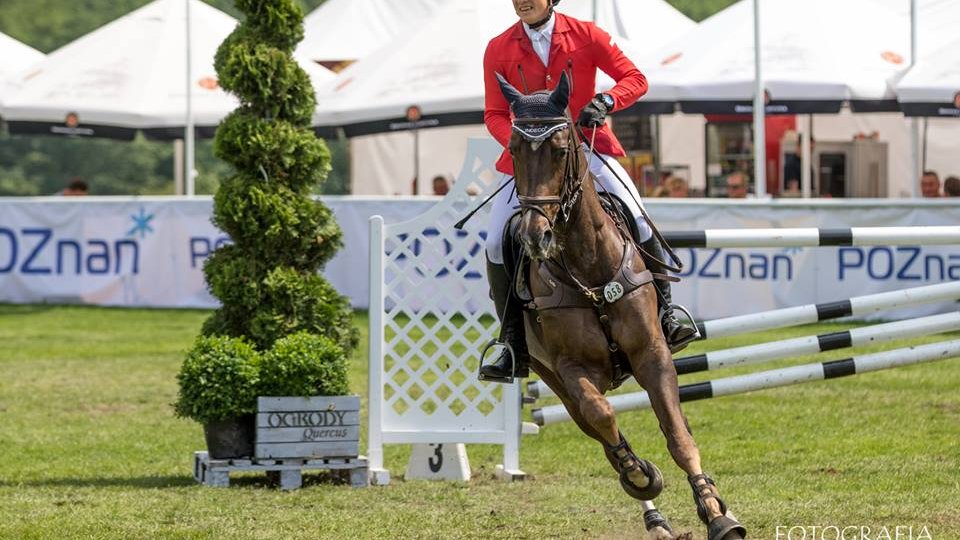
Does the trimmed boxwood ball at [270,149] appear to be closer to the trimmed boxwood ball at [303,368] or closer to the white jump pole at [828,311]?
the trimmed boxwood ball at [303,368]

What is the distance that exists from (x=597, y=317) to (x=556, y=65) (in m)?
1.26

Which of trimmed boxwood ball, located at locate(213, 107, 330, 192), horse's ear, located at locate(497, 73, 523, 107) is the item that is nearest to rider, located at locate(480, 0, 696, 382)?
horse's ear, located at locate(497, 73, 523, 107)

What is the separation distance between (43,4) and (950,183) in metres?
61.9

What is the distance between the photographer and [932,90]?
20.5m

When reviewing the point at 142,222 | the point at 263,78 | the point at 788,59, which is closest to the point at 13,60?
the point at 142,222

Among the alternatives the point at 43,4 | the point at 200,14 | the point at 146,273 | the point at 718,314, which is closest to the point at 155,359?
the point at 146,273

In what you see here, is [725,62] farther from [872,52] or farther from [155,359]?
[155,359]

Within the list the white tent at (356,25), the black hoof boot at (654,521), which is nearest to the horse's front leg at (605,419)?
the black hoof boot at (654,521)

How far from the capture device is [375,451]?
376 inches

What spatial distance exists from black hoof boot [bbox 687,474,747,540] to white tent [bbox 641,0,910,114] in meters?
15.6

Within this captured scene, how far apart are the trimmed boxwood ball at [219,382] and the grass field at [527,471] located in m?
0.46

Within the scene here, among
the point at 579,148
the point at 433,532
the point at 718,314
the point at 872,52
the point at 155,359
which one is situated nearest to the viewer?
the point at 579,148

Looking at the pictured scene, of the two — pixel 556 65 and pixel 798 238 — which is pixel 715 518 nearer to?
pixel 556 65

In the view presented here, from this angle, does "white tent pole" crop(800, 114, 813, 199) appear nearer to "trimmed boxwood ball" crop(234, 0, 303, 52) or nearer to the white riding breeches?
"trimmed boxwood ball" crop(234, 0, 303, 52)
